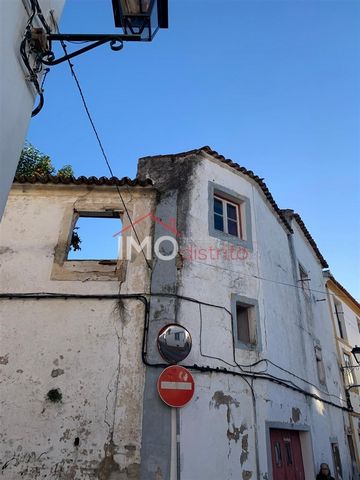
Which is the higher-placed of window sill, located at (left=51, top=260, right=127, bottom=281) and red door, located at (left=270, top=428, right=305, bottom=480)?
window sill, located at (left=51, top=260, right=127, bottom=281)

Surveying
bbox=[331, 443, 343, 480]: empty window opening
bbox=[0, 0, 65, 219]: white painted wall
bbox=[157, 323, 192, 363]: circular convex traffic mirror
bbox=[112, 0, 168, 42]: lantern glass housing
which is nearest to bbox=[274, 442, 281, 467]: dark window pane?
bbox=[157, 323, 192, 363]: circular convex traffic mirror

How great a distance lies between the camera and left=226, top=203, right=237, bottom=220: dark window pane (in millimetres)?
9302

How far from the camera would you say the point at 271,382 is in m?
7.66

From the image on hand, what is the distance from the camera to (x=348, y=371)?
1477 cm

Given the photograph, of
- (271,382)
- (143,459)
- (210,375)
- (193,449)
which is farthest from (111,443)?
(271,382)

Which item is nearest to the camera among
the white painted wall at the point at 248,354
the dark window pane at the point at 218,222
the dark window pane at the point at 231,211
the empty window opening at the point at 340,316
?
the white painted wall at the point at 248,354

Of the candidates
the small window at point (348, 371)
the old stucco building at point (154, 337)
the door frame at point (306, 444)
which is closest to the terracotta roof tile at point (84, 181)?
the old stucco building at point (154, 337)

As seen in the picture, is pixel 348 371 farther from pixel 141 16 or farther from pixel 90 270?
pixel 141 16

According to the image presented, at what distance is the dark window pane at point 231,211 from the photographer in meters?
9.30

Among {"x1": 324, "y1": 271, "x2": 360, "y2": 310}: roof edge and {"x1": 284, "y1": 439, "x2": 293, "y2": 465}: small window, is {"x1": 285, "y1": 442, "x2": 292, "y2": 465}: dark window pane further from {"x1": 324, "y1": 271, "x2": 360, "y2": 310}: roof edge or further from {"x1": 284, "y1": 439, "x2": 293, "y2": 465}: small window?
{"x1": 324, "y1": 271, "x2": 360, "y2": 310}: roof edge

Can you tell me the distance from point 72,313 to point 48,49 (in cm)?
448

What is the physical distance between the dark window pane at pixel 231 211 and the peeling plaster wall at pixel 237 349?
0.43m

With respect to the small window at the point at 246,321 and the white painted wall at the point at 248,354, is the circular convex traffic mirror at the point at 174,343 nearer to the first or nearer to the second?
the white painted wall at the point at 248,354

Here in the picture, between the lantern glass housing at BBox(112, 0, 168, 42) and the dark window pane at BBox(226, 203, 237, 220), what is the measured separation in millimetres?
5680
